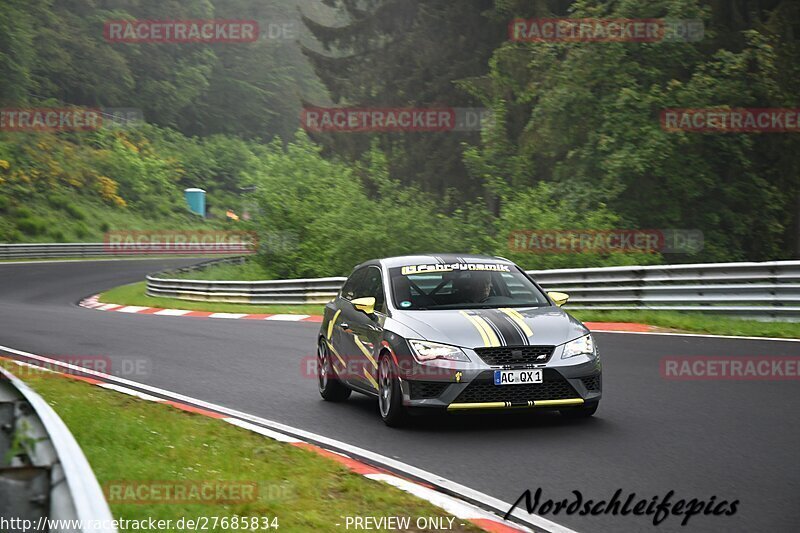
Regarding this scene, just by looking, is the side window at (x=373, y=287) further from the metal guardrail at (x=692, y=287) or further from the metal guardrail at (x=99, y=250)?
the metal guardrail at (x=99, y=250)

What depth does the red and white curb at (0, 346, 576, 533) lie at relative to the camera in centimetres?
643

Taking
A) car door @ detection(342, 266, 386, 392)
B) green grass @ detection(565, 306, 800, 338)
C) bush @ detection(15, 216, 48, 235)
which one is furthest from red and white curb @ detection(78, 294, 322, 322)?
bush @ detection(15, 216, 48, 235)

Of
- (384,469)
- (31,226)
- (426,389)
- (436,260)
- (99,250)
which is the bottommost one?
(384,469)

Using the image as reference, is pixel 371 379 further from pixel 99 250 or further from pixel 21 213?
pixel 21 213

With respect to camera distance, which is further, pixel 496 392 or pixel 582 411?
pixel 582 411

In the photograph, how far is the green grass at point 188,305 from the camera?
27.9 m

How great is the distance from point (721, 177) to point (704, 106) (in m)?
3.18

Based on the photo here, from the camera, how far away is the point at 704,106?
31531 millimetres

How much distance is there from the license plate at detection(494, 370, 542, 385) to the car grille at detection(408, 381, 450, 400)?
0.42 meters

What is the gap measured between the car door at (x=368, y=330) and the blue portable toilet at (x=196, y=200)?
79.0 meters

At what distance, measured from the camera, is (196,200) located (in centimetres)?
8969

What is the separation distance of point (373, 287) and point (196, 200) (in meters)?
80.0

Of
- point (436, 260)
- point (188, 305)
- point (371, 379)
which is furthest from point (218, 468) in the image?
point (188, 305)

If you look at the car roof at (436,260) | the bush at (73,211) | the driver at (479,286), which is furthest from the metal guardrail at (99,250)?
the driver at (479,286)
